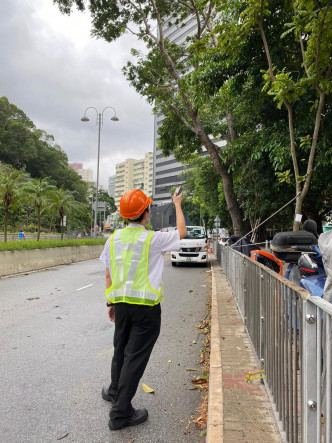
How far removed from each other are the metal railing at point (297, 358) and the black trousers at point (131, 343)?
3.22 feet

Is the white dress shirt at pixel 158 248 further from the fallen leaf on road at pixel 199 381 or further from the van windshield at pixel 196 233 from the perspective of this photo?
the van windshield at pixel 196 233

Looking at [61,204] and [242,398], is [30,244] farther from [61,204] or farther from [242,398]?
[242,398]

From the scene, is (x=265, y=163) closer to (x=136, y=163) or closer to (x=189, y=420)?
(x=189, y=420)

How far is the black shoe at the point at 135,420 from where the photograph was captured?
9.64 feet

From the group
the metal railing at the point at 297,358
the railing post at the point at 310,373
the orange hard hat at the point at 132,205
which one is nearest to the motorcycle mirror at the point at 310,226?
the metal railing at the point at 297,358

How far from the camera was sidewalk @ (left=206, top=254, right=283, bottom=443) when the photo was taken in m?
2.59

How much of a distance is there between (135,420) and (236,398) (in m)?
0.89

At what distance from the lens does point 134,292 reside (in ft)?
9.48

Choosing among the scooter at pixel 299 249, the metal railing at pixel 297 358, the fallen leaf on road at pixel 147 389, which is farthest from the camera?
the scooter at pixel 299 249

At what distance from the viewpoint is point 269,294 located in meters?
3.14

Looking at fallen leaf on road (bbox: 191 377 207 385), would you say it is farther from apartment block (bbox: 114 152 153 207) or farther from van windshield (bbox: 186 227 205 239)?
apartment block (bbox: 114 152 153 207)

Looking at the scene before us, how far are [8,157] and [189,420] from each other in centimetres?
6576

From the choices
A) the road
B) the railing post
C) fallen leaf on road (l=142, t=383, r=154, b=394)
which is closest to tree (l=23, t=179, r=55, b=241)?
the road

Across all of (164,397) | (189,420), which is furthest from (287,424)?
(164,397)
